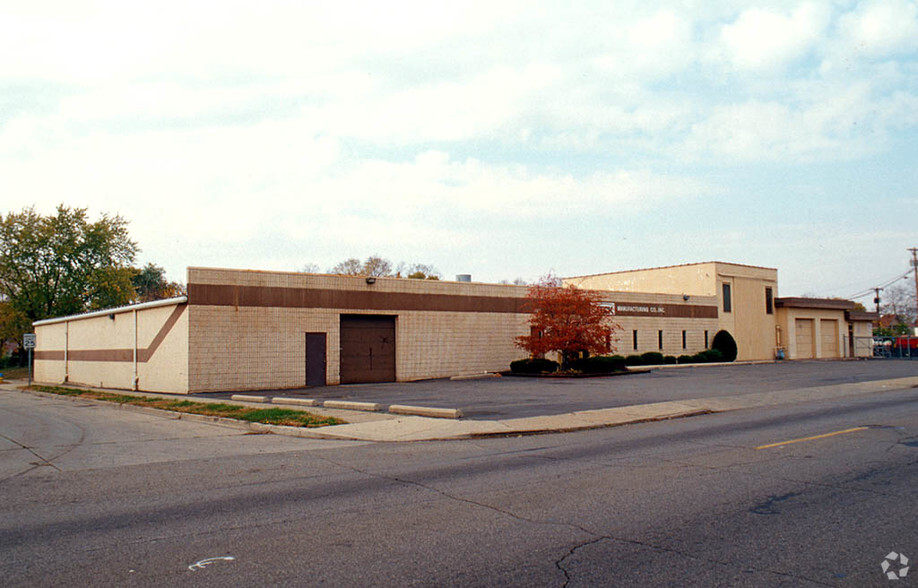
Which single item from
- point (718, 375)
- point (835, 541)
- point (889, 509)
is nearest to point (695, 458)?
point (889, 509)

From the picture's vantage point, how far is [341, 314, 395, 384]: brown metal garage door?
30641mm

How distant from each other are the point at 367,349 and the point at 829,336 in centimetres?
4327

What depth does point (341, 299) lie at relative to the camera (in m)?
30.3

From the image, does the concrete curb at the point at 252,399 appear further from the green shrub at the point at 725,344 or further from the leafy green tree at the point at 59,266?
the leafy green tree at the point at 59,266

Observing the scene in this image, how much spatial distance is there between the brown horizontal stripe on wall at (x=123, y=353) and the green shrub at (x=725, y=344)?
36.0m

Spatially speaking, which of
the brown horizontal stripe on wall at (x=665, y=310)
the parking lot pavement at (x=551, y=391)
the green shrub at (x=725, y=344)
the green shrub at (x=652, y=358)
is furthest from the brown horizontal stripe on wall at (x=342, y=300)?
the green shrub at (x=725, y=344)

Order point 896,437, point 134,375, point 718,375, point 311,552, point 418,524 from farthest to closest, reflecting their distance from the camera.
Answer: point 718,375 < point 134,375 < point 896,437 < point 418,524 < point 311,552

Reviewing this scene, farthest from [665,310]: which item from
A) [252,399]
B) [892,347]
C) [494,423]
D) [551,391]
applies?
[494,423]

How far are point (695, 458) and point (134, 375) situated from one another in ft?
88.2

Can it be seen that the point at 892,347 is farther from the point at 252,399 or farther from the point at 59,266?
the point at 59,266

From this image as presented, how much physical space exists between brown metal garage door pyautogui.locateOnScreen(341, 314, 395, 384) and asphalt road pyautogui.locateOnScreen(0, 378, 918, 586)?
16948 millimetres

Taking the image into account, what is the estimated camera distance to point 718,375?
3316 centimetres

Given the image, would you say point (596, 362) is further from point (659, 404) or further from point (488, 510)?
point (488, 510)

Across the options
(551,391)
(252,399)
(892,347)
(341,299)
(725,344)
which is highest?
(341,299)
